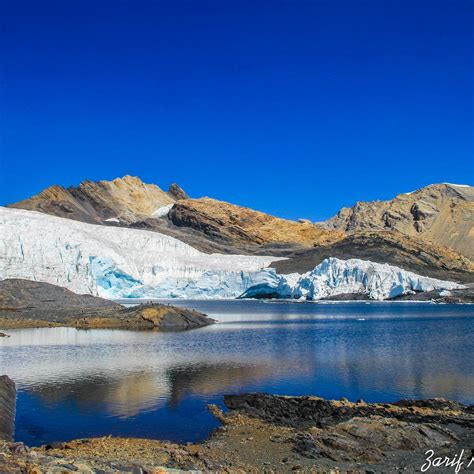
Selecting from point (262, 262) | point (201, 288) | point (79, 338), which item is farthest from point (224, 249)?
point (79, 338)

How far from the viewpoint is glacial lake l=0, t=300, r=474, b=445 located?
45.7 feet

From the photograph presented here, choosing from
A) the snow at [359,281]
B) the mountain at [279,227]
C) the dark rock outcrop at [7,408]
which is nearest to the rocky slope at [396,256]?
the mountain at [279,227]

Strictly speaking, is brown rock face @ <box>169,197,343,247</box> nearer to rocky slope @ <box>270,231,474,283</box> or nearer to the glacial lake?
rocky slope @ <box>270,231,474,283</box>

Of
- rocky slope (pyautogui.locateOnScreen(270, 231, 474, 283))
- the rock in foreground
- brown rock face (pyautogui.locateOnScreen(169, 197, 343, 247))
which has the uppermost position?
brown rock face (pyautogui.locateOnScreen(169, 197, 343, 247))

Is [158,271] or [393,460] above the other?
[158,271]

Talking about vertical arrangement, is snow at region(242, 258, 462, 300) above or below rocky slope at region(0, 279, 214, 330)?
above

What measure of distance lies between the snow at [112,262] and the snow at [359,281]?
8.65 meters

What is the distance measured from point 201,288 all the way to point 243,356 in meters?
58.6

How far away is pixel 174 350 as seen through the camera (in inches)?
1038

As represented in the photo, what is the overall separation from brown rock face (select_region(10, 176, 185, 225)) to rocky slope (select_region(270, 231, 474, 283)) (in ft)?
231

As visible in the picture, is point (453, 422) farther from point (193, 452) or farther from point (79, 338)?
point (79, 338)

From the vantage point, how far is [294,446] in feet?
36.1

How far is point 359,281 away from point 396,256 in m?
23.4

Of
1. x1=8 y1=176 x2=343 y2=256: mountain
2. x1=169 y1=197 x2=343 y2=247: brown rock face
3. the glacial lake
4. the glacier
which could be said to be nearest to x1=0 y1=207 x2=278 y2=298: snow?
the glacier
